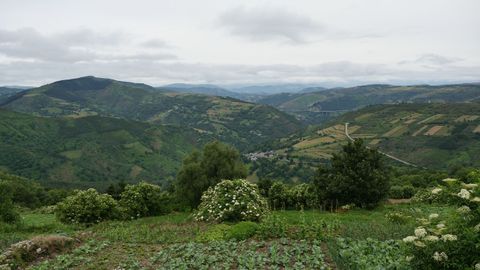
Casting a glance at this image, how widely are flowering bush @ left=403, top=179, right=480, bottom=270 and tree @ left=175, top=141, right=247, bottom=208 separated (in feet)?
102

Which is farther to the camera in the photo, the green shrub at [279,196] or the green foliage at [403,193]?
the green foliage at [403,193]

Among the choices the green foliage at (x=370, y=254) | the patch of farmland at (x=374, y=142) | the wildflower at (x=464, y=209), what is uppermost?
the wildflower at (x=464, y=209)

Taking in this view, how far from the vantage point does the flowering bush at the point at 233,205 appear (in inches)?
980

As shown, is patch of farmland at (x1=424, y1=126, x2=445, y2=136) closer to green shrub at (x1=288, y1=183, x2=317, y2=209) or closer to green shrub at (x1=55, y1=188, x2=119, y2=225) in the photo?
green shrub at (x1=288, y1=183, x2=317, y2=209)

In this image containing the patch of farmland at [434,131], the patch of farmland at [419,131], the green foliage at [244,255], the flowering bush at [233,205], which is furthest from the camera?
the patch of farmland at [419,131]

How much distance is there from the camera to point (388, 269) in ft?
42.1

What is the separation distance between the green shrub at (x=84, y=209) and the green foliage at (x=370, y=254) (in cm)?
2044

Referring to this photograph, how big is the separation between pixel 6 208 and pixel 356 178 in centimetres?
2689

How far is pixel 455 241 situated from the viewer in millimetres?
10375

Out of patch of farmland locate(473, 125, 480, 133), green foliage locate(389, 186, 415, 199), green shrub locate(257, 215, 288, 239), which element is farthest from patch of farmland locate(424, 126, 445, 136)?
green shrub locate(257, 215, 288, 239)

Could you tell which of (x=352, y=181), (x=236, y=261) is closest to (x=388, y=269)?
(x=236, y=261)

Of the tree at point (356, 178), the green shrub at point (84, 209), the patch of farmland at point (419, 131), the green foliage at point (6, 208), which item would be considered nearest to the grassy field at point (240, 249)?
the green shrub at point (84, 209)

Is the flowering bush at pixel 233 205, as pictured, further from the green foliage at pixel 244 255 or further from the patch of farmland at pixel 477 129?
the patch of farmland at pixel 477 129

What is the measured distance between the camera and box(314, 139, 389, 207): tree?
34.3 metres
